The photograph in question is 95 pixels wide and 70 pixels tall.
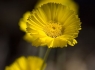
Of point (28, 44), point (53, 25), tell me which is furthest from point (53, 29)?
point (28, 44)

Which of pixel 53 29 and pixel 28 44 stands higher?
pixel 53 29

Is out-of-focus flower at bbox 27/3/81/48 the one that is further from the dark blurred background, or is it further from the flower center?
the dark blurred background

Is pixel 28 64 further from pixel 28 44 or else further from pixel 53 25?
pixel 28 44

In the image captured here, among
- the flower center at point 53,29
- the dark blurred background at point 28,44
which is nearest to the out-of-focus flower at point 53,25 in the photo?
the flower center at point 53,29

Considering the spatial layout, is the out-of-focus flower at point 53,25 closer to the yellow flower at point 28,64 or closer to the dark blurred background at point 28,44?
the yellow flower at point 28,64

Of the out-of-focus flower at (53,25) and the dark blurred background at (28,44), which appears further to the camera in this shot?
the dark blurred background at (28,44)

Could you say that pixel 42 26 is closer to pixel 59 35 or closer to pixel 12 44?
pixel 59 35

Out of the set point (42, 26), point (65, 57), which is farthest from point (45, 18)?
point (65, 57)

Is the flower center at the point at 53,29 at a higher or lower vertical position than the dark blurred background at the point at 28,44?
higher
